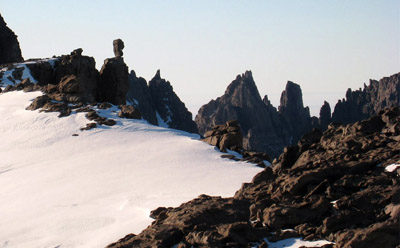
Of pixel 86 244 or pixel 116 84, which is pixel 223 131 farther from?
pixel 116 84

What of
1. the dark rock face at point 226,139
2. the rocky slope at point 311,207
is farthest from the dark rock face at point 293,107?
the rocky slope at point 311,207

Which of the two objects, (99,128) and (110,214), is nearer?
(110,214)

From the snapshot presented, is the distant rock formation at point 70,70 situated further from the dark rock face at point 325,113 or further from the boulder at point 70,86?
the dark rock face at point 325,113

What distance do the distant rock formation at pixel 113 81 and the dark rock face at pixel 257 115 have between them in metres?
109

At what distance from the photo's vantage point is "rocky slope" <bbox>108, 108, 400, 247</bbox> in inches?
561

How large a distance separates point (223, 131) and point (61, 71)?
33101 millimetres

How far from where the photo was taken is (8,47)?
3615 inches

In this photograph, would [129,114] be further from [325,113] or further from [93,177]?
[325,113]

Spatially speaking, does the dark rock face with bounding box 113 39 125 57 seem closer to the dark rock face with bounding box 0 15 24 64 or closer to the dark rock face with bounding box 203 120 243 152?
the dark rock face with bounding box 0 15 24 64

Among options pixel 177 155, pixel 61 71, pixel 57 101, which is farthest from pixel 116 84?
pixel 177 155

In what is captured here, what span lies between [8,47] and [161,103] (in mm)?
73240

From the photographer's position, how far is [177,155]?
30.3 m

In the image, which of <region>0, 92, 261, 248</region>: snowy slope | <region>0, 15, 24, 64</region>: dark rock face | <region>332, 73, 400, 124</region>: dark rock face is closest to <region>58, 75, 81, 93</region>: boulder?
<region>0, 92, 261, 248</region>: snowy slope

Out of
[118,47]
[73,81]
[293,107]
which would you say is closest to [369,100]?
[293,107]
